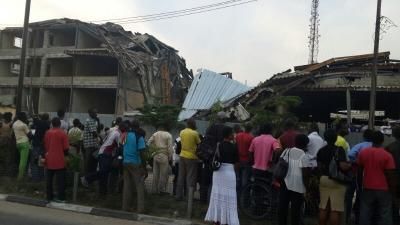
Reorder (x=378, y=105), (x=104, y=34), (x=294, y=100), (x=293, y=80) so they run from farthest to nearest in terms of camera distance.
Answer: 1. (x=104, y=34)
2. (x=378, y=105)
3. (x=293, y=80)
4. (x=294, y=100)

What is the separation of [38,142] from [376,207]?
774 cm

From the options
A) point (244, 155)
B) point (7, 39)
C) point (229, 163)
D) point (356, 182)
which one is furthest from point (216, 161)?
point (7, 39)

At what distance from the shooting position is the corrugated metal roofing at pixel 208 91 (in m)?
23.9

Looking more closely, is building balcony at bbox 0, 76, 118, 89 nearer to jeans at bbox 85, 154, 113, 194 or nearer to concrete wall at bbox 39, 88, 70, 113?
concrete wall at bbox 39, 88, 70, 113

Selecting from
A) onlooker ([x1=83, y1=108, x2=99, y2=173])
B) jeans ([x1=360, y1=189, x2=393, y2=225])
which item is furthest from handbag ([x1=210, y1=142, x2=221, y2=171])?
onlooker ([x1=83, y1=108, x2=99, y2=173])

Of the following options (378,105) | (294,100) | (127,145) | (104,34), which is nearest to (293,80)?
(294,100)

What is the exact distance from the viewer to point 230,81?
82.5ft

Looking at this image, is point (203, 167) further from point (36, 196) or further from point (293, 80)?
point (293, 80)

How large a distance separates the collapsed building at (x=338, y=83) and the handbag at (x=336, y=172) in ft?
42.2

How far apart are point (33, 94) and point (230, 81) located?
24.8m

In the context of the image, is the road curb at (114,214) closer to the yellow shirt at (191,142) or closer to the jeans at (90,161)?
the jeans at (90,161)

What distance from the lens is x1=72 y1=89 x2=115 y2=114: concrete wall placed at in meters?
39.6

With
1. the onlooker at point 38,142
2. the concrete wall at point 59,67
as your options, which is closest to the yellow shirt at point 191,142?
the onlooker at point 38,142

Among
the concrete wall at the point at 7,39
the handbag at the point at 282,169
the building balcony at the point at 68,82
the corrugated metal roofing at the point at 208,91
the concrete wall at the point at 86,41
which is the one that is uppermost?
the concrete wall at the point at 7,39
